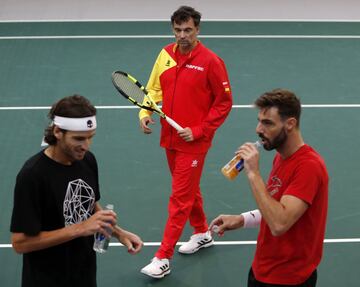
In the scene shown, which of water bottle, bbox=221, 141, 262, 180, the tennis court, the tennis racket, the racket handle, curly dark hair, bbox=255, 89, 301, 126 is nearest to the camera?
curly dark hair, bbox=255, 89, 301, 126

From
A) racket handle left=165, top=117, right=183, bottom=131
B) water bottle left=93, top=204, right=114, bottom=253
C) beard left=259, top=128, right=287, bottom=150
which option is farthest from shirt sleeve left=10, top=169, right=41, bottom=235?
racket handle left=165, top=117, right=183, bottom=131

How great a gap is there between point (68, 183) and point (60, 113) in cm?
41

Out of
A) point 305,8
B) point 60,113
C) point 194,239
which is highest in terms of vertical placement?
point 305,8

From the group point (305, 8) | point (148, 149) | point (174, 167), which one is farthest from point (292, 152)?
point (305, 8)

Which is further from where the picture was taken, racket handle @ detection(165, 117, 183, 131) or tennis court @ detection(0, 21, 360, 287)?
tennis court @ detection(0, 21, 360, 287)

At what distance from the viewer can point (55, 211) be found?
12.8 ft

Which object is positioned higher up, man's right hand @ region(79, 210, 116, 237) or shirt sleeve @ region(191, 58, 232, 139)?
shirt sleeve @ region(191, 58, 232, 139)

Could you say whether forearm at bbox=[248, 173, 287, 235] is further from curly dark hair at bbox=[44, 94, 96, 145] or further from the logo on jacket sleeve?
the logo on jacket sleeve

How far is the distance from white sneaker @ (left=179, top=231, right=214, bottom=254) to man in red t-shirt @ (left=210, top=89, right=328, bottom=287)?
2.23 meters

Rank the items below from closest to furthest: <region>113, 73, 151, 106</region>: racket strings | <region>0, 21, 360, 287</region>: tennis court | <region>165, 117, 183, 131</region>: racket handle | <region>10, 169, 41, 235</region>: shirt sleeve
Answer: <region>10, 169, 41, 235</region>: shirt sleeve < <region>165, 117, 183, 131</region>: racket handle < <region>113, 73, 151, 106</region>: racket strings < <region>0, 21, 360, 287</region>: tennis court

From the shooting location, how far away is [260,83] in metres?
10.8

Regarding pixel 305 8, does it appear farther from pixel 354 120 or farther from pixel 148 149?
pixel 148 149

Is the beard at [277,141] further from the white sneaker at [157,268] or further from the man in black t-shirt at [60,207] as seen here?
the white sneaker at [157,268]

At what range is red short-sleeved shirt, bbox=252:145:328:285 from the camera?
3.95 m
